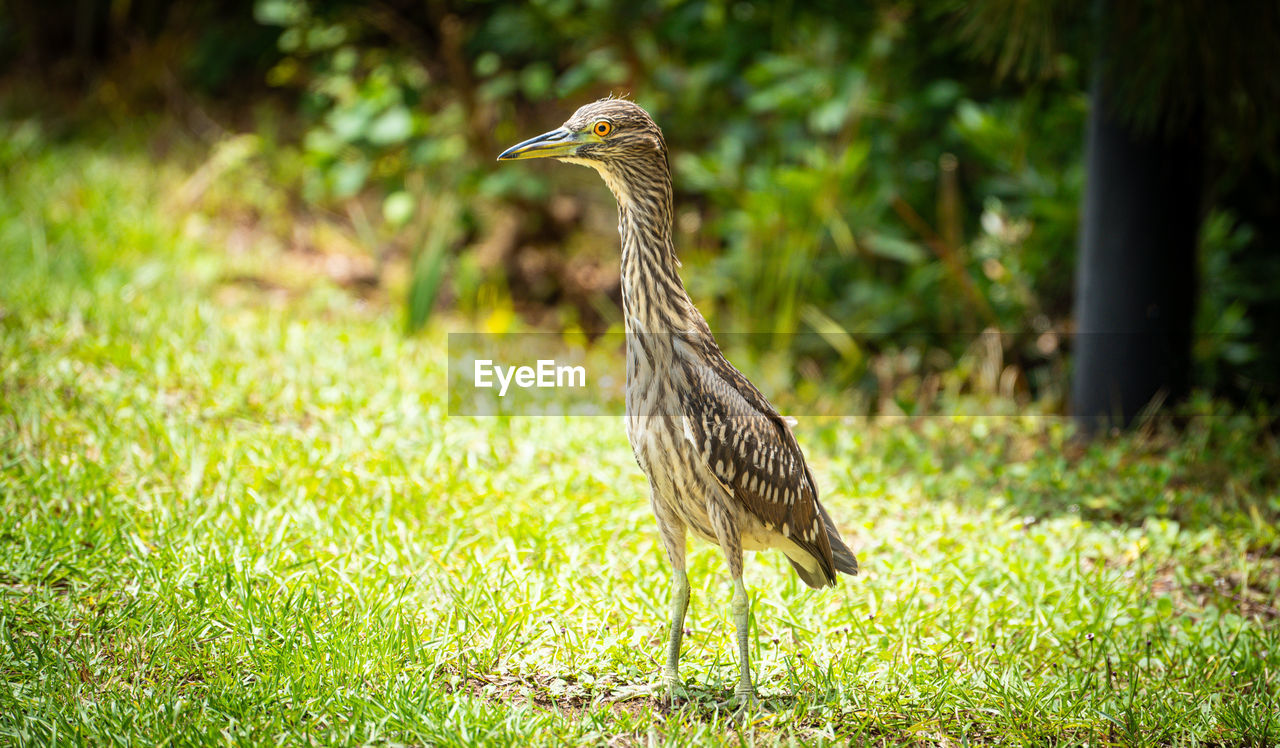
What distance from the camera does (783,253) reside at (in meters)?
5.74

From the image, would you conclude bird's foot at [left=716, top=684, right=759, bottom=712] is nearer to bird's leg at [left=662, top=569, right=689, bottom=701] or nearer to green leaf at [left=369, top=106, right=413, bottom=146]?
bird's leg at [left=662, top=569, right=689, bottom=701]

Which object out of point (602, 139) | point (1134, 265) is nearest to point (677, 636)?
point (602, 139)

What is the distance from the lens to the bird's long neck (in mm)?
2518

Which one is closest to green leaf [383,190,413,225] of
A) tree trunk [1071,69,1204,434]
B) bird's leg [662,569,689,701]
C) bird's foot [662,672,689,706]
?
tree trunk [1071,69,1204,434]

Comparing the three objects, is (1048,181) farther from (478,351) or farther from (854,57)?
(478,351)

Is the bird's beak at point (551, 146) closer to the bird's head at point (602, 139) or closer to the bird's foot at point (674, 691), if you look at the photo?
the bird's head at point (602, 139)

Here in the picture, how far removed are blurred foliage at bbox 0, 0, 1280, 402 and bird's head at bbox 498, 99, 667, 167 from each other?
2.32 metres

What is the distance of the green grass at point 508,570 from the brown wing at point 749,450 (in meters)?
0.43

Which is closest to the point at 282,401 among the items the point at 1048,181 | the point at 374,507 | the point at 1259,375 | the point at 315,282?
the point at 374,507

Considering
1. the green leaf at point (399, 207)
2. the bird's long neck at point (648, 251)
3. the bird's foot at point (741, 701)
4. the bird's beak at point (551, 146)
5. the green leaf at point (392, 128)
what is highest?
the green leaf at point (392, 128)

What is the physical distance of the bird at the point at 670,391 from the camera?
2510 mm

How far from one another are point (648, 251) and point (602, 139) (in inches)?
12.1

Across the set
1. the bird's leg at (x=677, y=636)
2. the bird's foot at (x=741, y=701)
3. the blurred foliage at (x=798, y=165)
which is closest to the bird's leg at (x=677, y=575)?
the bird's leg at (x=677, y=636)

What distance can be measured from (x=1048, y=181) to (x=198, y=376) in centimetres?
438
